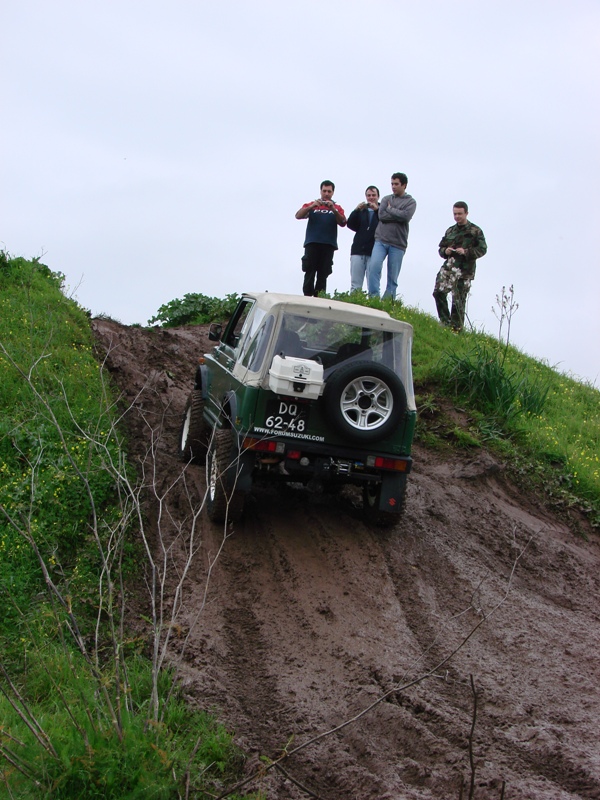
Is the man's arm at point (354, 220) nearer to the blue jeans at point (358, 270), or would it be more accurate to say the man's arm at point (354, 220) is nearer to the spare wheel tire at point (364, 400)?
the blue jeans at point (358, 270)

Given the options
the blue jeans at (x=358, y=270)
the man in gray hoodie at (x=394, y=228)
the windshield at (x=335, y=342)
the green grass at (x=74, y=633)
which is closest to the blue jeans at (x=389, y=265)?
the man in gray hoodie at (x=394, y=228)

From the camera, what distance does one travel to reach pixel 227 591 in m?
7.32

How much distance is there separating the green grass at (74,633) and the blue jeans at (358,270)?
5.48m

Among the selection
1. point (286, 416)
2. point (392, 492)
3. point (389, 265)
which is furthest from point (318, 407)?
point (389, 265)

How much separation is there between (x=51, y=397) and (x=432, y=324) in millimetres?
7526

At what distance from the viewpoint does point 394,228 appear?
14.7 m

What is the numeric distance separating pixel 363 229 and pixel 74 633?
11.4 m

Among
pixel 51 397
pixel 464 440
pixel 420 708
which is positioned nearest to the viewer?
pixel 420 708

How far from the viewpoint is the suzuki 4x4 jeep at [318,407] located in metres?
7.77

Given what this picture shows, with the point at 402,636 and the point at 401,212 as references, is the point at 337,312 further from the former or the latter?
the point at 401,212

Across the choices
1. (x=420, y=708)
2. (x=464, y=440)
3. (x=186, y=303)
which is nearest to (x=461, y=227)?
(x=464, y=440)

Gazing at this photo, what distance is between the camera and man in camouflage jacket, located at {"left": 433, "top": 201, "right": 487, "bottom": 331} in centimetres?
1397

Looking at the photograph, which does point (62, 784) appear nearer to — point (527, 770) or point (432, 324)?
point (527, 770)

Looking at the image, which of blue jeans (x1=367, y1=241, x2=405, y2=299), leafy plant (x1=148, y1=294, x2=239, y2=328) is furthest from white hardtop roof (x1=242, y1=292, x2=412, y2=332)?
leafy plant (x1=148, y1=294, x2=239, y2=328)
